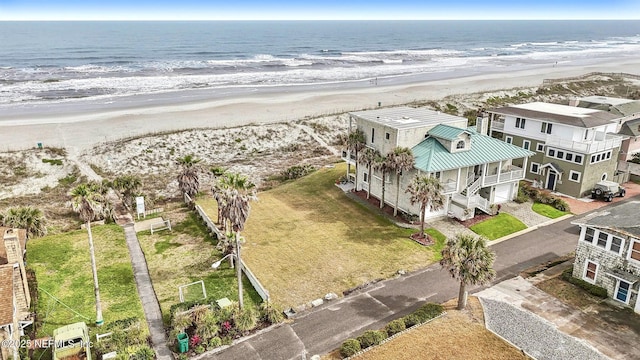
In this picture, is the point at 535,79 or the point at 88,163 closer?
the point at 88,163

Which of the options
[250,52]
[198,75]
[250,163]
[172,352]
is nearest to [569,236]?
[172,352]

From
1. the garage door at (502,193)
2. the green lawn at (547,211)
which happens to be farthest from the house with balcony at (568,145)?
the green lawn at (547,211)

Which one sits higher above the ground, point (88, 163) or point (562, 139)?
point (562, 139)

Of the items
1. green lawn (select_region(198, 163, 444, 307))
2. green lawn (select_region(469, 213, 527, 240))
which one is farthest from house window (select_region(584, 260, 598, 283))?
green lawn (select_region(198, 163, 444, 307))

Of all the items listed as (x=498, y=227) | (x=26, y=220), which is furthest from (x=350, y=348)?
(x=26, y=220)

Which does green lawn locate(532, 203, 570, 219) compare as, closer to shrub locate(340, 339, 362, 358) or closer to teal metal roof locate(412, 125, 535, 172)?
teal metal roof locate(412, 125, 535, 172)

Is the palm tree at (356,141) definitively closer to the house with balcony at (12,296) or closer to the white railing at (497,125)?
the white railing at (497,125)

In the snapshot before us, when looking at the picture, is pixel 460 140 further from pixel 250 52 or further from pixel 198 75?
pixel 250 52
